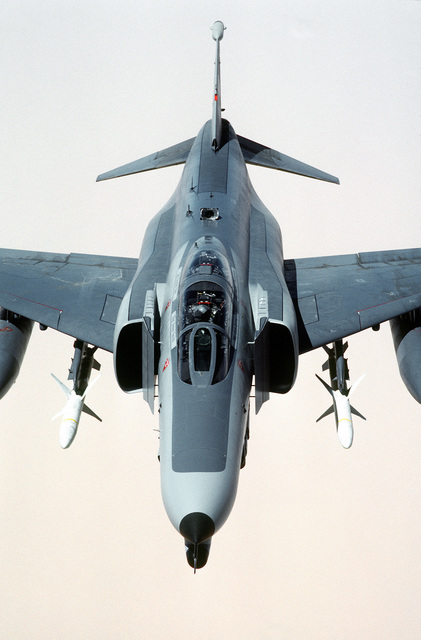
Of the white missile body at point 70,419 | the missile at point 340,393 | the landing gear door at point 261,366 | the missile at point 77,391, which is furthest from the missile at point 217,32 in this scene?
the white missile body at point 70,419

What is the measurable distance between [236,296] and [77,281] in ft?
12.5

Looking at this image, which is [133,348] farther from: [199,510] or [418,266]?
[418,266]

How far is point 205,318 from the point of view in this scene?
8859 millimetres

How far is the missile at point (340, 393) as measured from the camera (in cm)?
1040

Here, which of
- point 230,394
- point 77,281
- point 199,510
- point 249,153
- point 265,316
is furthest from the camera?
point 249,153

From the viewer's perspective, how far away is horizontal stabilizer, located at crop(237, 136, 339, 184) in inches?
563

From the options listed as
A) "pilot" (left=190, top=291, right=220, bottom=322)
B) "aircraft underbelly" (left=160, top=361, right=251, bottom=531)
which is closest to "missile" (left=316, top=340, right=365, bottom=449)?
"aircraft underbelly" (left=160, top=361, right=251, bottom=531)

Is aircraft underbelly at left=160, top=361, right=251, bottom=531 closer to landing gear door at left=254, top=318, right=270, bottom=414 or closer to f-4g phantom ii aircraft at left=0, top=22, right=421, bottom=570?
f-4g phantom ii aircraft at left=0, top=22, right=421, bottom=570

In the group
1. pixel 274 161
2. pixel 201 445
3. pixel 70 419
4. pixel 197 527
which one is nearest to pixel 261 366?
pixel 201 445

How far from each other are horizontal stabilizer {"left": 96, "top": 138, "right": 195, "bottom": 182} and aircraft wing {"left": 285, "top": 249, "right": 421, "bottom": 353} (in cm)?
340

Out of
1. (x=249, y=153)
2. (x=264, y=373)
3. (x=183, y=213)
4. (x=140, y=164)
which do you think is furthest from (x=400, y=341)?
(x=140, y=164)

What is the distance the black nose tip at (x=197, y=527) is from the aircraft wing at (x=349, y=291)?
4094mm

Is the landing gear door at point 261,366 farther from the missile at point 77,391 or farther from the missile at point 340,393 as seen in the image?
the missile at point 77,391

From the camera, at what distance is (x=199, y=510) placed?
296 inches
